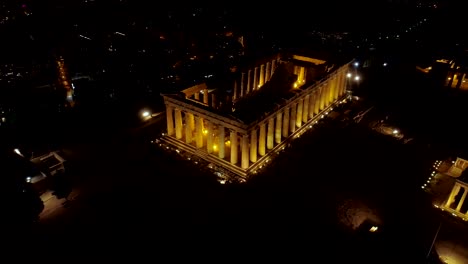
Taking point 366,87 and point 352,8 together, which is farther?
point 352,8

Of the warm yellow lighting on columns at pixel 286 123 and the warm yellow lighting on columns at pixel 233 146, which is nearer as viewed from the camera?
the warm yellow lighting on columns at pixel 233 146

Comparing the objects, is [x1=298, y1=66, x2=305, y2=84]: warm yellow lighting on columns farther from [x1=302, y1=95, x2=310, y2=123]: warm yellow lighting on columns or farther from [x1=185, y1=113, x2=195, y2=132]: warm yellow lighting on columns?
[x1=185, y1=113, x2=195, y2=132]: warm yellow lighting on columns

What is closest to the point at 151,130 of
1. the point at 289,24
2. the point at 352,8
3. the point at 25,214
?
the point at 25,214

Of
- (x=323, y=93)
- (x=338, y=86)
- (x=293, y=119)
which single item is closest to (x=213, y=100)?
(x=293, y=119)

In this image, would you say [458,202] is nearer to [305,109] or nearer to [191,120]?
[305,109]

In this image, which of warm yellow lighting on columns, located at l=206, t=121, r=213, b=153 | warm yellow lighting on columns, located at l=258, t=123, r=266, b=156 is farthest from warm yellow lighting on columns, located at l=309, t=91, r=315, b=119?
warm yellow lighting on columns, located at l=206, t=121, r=213, b=153

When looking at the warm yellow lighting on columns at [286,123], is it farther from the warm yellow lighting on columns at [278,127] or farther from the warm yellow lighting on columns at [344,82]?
the warm yellow lighting on columns at [344,82]

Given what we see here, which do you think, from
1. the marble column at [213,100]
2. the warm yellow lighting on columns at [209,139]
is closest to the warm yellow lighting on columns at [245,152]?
the warm yellow lighting on columns at [209,139]

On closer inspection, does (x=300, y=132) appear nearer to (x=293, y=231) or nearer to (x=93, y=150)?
(x=293, y=231)
